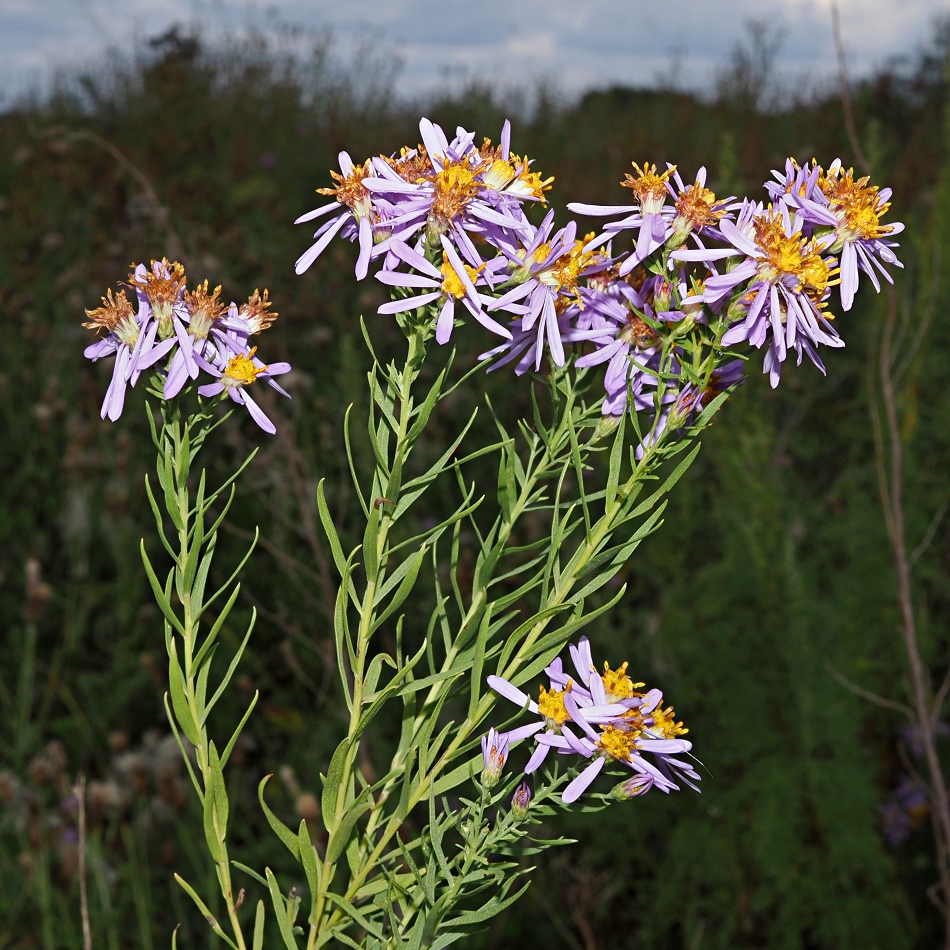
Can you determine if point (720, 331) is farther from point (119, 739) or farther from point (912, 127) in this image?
point (912, 127)

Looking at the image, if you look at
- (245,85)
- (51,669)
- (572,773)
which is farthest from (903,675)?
(245,85)

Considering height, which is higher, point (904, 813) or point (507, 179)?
point (507, 179)

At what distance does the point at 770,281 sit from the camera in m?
0.65

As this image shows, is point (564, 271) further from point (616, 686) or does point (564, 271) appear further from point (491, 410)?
point (616, 686)

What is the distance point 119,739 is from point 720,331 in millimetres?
2257

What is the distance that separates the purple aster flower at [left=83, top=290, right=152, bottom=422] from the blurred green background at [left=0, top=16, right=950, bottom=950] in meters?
0.96

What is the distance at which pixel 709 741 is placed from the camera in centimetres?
236

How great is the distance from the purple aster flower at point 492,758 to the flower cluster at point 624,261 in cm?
24

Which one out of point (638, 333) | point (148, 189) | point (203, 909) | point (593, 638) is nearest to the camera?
point (203, 909)

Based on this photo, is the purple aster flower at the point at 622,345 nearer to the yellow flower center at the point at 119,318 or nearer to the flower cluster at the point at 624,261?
the flower cluster at the point at 624,261

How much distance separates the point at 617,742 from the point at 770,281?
A: 325 mm

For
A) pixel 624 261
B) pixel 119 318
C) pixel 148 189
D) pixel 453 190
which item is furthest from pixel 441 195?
pixel 148 189

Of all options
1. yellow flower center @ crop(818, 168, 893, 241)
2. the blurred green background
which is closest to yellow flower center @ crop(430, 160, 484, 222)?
Result: yellow flower center @ crop(818, 168, 893, 241)

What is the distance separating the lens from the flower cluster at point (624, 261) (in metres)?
0.65
